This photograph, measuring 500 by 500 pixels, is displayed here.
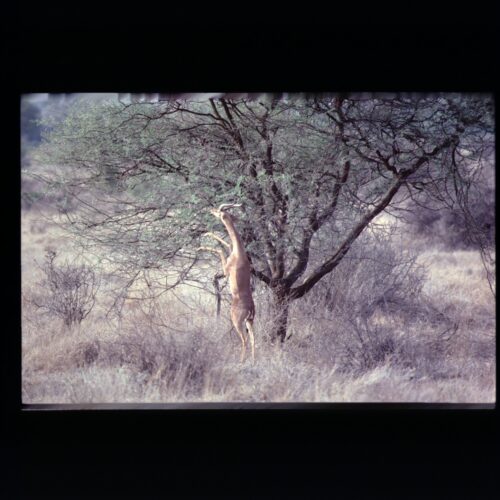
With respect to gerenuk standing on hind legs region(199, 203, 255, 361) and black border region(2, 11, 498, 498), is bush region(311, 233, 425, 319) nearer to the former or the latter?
gerenuk standing on hind legs region(199, 203, 255, 361)

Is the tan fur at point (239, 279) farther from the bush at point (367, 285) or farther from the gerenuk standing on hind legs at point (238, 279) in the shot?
the bush at point (367, 285)

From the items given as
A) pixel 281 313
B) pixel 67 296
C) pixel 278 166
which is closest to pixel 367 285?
pixel 281 313

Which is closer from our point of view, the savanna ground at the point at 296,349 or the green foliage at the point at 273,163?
the savanna ground at the point at 296,349

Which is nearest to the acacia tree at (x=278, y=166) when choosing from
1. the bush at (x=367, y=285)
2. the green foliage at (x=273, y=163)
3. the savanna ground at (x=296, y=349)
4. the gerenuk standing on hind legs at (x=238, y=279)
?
the green foliage at (x=273, y=163)

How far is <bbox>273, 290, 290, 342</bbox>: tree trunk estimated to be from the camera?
780cm

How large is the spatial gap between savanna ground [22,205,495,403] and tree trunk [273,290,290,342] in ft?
0.28

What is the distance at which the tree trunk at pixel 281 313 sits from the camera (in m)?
→ 7.80

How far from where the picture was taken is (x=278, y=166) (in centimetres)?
806
